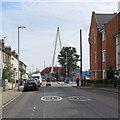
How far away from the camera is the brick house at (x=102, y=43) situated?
118 feet

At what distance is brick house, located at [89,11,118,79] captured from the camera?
118 feet

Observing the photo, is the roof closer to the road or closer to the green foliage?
the green foliage

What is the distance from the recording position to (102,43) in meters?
38.2

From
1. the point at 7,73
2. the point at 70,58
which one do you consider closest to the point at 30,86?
the point at 7,73

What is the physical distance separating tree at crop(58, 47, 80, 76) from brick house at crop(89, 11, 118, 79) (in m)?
38.2

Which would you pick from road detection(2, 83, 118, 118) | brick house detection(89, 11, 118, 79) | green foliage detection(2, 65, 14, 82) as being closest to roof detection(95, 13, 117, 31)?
brick house detection(89, 11, 118, 79)

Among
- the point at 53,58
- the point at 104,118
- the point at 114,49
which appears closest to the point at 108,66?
the point at 114,49

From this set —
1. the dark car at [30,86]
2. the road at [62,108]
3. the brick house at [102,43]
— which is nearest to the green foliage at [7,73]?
the dark car at [30,86]

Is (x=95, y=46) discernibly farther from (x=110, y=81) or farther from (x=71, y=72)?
(x=71, y=72)

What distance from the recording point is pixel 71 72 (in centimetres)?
8212

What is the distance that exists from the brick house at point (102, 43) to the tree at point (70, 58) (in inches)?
1502

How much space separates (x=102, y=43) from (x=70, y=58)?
4614 centimetres

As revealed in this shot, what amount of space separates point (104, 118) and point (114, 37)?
28.3 metres

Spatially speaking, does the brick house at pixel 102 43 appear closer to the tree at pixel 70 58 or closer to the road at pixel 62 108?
the road at pixel 62 108
